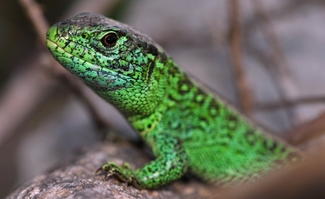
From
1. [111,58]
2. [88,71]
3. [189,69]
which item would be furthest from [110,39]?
Result: [189,69]

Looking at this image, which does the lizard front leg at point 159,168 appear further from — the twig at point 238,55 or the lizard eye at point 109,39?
the twig at point 238,55

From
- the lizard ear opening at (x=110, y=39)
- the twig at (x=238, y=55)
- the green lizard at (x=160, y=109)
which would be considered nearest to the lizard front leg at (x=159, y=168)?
the green lizard at (x=160, y=109)

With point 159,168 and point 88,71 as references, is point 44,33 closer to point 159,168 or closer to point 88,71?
point 88,71

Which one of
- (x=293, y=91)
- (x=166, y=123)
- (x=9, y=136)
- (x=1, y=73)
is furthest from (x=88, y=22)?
(x=1, y=73)

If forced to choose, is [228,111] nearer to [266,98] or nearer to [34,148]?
[266,98]

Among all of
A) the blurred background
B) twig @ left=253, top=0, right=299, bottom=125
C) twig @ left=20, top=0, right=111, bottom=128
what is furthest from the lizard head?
twig @ left=253, top=0, right=299, bottom=125

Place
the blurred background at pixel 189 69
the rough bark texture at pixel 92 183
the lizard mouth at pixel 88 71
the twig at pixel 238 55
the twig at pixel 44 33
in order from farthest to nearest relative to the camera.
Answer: the blurred background at pixel 189 69 → the twig at pixel 238 55 → the twig at pixel 44 33 → the lizard mouth at pixel 88 71 → the rough bark texture at pixel 92 183
